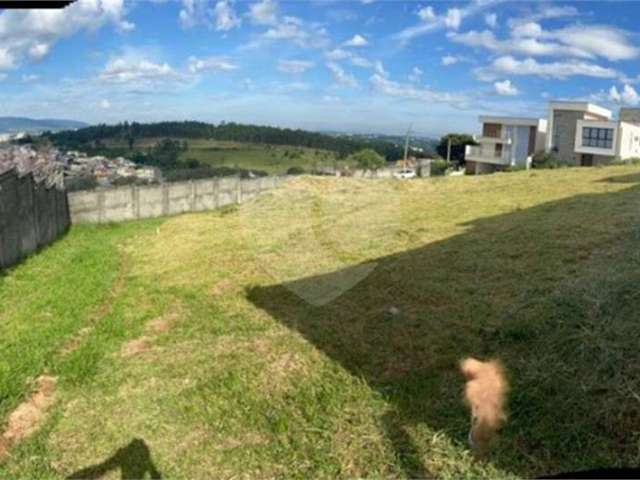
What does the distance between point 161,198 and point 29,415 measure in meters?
11.6

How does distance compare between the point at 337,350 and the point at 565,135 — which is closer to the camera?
the point at 337,350

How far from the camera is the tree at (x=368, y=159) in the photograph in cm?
1649

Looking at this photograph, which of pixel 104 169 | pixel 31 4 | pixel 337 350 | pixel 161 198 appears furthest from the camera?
pixel 161 198

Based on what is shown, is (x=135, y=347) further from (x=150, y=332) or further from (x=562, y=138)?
(x=562, y=138)

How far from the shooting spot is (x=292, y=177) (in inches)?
683

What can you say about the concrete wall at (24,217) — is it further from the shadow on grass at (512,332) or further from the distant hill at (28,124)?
the shadow on grass at (512,332)

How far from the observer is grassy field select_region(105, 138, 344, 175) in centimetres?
1694

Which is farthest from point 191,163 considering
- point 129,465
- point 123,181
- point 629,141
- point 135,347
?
point 629,141

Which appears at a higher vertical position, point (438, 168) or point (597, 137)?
point (597, 137)

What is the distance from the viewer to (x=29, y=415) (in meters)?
3.61

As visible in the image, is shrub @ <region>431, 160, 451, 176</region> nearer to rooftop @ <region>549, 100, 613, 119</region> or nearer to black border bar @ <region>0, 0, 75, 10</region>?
rooftop @ <region>549, 100, 613, 119</region>

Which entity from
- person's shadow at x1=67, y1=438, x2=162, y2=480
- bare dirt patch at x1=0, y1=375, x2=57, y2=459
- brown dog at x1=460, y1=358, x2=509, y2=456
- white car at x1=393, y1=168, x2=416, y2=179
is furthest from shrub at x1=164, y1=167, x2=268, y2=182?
brown dog at x1=460, y1=358, x2=509, y2=456

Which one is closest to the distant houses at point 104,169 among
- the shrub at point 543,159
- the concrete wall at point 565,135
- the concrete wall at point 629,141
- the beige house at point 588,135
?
the shrub at point 543,159

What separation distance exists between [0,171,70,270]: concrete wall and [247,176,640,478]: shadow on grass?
12.6 ft
